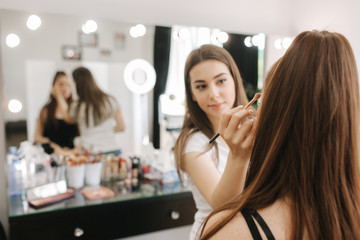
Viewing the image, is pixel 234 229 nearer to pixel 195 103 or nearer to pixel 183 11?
pixel 195 103

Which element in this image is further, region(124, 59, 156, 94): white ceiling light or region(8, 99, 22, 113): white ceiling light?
region(124, 59, 156, 94): white ceiling light

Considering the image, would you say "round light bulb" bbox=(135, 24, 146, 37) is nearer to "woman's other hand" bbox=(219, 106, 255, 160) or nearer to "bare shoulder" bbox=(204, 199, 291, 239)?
"woman's other hand" bbox=(219, 106, 255, 160)

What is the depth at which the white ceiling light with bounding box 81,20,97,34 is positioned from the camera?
5.73ft

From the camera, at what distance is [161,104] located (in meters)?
2.00

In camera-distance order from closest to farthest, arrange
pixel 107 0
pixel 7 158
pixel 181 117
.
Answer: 1. pixel 7 158
2. pixel 107 0
3. pixel 181 117

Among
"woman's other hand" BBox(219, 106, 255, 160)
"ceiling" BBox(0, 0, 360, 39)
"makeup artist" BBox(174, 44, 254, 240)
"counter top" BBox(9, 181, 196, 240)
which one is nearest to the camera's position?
"woman's other hand" BBox(219, 106, 255, 160)

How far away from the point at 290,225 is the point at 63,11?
1624mm

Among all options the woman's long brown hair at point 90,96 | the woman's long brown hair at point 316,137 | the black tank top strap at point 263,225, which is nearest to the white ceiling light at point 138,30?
the woman's long brown hair at point 90,96

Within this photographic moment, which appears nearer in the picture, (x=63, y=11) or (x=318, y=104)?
(x=318, y=104)

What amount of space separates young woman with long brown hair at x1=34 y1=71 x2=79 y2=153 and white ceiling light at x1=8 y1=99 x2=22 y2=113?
0.37ft

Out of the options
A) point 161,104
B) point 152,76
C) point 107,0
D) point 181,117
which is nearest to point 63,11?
point 107,0

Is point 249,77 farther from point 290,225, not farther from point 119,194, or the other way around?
point 290,225

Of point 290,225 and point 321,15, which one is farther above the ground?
point 321,15

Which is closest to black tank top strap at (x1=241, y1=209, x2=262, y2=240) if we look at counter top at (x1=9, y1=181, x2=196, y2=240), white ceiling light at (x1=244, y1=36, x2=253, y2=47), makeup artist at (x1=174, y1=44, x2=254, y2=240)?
makeup artist at (x1=174, y1=44, x2=254, y2=240)
